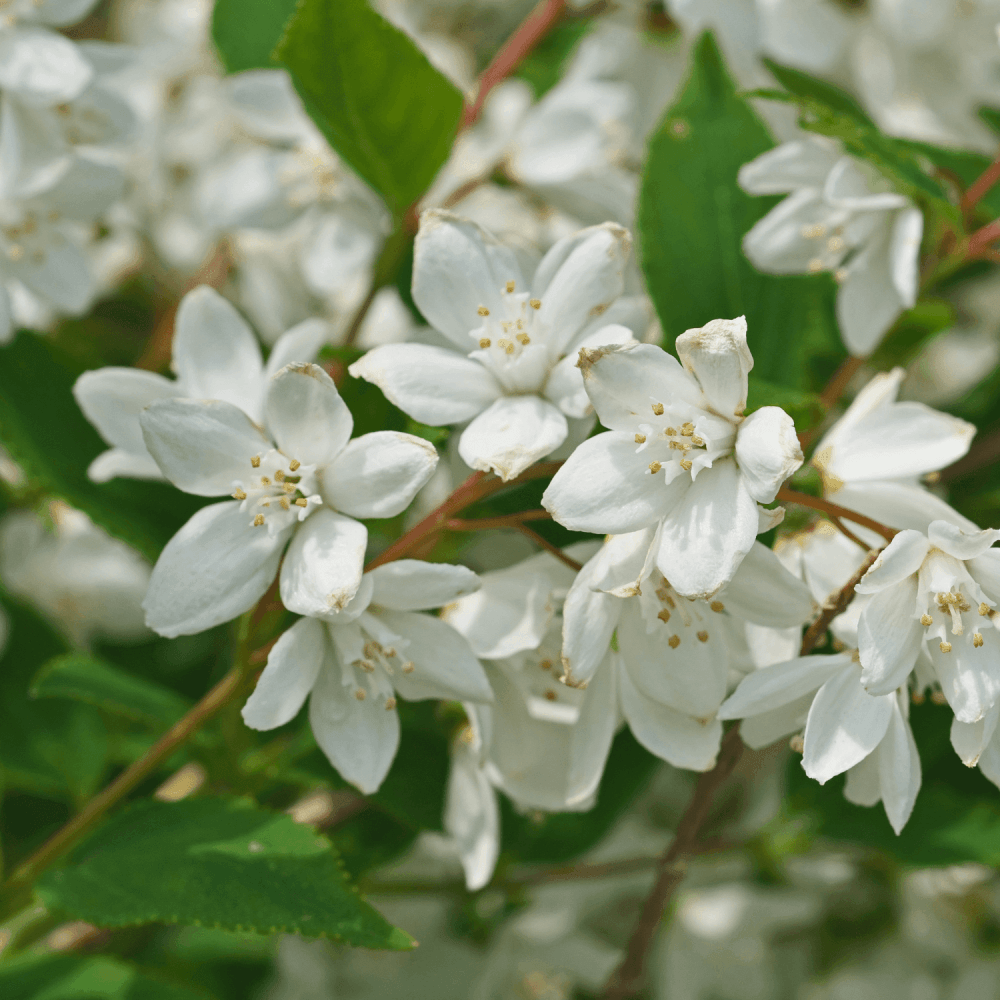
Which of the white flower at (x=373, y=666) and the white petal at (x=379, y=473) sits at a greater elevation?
the white petal at (x=379, y=473)

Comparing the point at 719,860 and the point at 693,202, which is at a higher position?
the point at 693,202

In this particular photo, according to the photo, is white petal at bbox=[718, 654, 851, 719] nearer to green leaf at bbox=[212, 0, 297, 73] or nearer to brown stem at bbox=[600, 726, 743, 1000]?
brown stem at bbox=[600, 726, 743, 1000]

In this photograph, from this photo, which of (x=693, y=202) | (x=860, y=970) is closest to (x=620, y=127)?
(x=693, y=202)

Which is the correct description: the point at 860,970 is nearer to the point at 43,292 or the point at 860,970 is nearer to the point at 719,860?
the point at 719,860

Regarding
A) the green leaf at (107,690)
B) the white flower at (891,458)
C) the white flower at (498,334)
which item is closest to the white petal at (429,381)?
the white flower at (498,334)

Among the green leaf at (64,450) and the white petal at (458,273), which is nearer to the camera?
the white petal at (458,273)

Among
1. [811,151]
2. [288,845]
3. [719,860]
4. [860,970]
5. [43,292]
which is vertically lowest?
[860,970]

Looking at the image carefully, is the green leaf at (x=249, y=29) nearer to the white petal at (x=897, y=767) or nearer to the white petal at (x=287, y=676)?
the white petal at (x=287, y=676)
